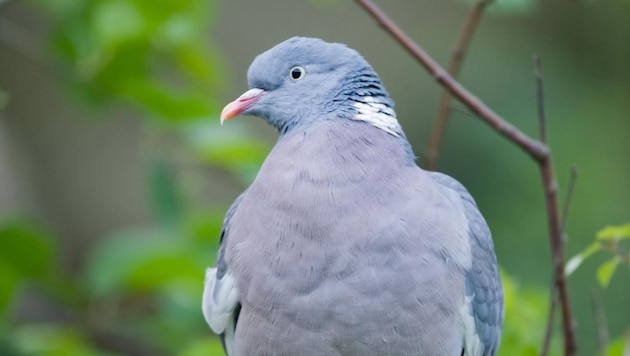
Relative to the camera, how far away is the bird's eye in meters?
2.25

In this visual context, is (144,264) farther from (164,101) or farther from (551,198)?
(551,198)

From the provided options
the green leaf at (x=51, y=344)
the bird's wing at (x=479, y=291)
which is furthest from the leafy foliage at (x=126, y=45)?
the bird's wing at (x=479, y=291)

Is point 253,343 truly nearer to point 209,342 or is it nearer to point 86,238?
point 209,342

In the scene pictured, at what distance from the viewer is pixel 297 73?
226cm

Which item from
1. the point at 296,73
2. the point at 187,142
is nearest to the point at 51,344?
the point at 187,142

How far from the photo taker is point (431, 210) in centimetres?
206

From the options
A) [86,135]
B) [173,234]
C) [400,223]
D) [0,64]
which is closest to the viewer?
[400,223]

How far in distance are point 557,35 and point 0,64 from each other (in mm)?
3329

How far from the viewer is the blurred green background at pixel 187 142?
3.06 meters

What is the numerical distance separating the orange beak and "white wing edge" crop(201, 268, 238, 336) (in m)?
0.36

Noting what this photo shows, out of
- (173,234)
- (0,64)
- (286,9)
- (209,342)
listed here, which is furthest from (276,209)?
(286,9)

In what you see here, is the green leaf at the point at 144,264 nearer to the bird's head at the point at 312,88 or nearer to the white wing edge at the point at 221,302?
the white wing edge at the point at 221,302

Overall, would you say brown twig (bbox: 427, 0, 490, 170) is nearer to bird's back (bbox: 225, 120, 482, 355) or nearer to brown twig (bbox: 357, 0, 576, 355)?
brown twig (bbox: 357, 0, 576, 355)

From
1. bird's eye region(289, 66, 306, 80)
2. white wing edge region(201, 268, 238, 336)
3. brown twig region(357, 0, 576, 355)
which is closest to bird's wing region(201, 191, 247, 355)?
white wing edge region(201, 268, 238, 336)
